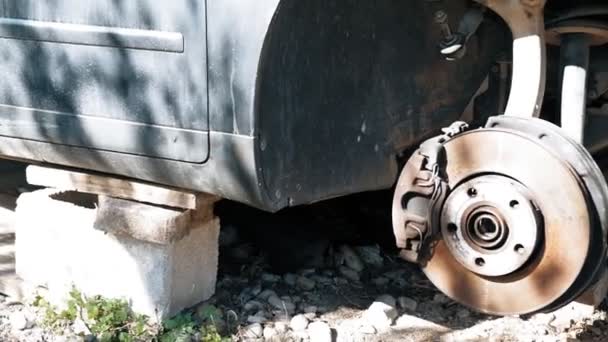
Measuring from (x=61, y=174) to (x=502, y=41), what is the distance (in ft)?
4.98

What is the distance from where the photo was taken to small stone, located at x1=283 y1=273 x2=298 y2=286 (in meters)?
3.70

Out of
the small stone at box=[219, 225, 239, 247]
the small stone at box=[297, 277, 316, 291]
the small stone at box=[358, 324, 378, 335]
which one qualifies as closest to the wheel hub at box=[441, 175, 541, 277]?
the small stone at box=[358, 324, 378, 335]

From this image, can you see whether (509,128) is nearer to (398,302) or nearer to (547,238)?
(547,238)

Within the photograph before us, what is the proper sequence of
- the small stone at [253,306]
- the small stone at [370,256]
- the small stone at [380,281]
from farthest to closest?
the small stone at [370,256]
the small stone at [380,281]
the small stone at [253,306]

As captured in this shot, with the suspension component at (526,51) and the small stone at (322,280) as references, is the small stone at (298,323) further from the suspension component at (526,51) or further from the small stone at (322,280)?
the suspension component at (526,51)

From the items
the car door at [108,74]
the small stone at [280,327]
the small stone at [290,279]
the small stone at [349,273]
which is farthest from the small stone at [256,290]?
the car door at [108,74]

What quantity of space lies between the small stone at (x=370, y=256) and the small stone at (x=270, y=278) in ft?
1.27

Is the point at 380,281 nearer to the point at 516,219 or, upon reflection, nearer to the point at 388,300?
the point at 388,300

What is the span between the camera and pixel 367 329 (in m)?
3.36

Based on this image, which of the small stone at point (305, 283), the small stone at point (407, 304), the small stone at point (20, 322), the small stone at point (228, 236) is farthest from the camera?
the small stone at point (228, 236)

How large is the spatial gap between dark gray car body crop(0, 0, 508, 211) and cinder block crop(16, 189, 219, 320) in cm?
19

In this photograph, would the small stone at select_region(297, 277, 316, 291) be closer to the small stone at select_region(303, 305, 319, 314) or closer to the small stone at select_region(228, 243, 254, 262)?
the small stone at select_region(303, 305, 319, 314)

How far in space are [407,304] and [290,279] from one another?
0.45 metres

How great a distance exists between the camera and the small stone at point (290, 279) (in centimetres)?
370
